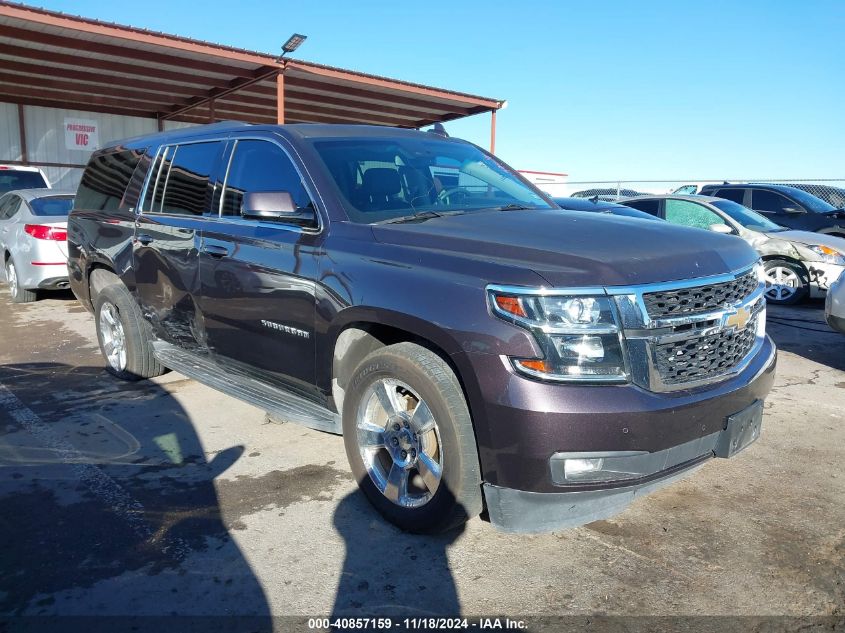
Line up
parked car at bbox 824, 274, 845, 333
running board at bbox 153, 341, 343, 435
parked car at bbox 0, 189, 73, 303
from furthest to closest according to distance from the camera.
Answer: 1. parked car at bbox 0, 189, 73, 303
2. parked car at bbox 824, 274, 845, 333
3. running board at bbox 153, 341, 343, 435

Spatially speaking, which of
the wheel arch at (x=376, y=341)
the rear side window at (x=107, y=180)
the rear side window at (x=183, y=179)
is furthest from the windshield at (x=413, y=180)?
the rear side window at (x=107, y=180)

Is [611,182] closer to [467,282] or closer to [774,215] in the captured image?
[774,215]

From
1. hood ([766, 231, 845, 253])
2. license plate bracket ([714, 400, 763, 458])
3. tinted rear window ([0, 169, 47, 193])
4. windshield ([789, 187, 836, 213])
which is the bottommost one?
license plate bracket ([714, 400, 763, 458])

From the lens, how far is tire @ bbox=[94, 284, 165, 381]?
5.26 metres

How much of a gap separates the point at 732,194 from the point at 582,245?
10.9 metres

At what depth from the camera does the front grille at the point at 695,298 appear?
262 centimetres

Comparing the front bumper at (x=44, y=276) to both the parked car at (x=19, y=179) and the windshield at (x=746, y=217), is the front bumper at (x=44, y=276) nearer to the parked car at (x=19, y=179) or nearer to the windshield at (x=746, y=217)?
the parked car at (x=19, y=179)

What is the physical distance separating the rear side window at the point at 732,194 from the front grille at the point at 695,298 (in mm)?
10173

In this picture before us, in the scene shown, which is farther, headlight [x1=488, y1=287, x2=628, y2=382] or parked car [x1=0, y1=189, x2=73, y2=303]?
parked car [x1=0, y1=189, x2=73, y2=303]

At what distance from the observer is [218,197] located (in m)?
4.25

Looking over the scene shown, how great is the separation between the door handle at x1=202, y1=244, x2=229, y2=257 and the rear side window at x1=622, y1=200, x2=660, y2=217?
27.8 feet

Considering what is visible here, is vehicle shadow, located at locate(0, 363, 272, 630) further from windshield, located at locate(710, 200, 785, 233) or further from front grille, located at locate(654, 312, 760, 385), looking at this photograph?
windshield, located at locate(710, 200, 785, 233)

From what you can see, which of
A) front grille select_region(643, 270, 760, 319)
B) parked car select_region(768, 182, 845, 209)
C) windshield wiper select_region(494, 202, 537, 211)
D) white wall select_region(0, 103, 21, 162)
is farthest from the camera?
white wall select_region(0, 103, 21, 162)

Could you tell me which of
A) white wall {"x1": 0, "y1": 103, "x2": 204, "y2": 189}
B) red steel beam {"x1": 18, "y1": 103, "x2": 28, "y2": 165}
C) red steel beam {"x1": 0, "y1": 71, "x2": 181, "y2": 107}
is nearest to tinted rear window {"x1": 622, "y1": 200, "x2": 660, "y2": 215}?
red steel beam {"x1": 0, "y1": 71, "x2": 181, "y2": 107}
